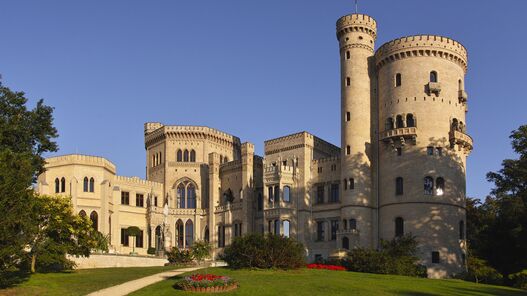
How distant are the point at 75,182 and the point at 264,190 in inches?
742

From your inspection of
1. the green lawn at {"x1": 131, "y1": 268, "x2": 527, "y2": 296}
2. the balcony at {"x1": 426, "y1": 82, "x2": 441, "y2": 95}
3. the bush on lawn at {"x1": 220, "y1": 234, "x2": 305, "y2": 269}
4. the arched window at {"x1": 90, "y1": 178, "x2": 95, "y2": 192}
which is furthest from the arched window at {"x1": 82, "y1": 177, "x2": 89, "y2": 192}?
the balcony at {"x1": 426, "y1": 82, "x2": 441, "y2": 95}

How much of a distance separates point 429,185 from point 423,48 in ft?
40.8

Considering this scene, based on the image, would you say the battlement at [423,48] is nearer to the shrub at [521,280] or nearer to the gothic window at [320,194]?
the gothic window at [320,194]

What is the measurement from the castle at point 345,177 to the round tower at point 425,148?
0.31 feet

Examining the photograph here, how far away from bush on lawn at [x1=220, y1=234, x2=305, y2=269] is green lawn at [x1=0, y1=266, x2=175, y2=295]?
598cm

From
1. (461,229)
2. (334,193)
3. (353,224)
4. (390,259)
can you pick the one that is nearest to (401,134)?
(353,224)

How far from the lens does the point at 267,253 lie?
46031 millimetres

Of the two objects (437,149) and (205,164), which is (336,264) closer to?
(437,149)

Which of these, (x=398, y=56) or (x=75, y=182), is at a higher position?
(x=398, y=56)

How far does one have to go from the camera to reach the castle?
61.9 metres

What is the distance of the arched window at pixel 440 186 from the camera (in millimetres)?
61406

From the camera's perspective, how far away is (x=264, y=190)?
2768 inches

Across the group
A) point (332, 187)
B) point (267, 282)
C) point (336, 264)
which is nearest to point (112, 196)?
point (332, 187)

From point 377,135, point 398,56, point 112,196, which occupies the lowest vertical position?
point 112,196
